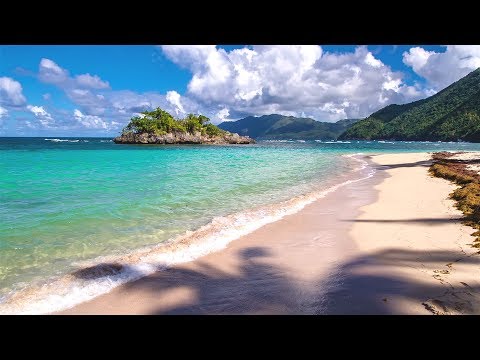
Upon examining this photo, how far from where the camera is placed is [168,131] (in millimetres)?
117562

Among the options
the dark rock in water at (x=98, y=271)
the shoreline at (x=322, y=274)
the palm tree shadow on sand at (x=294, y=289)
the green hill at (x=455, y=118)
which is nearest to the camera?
the palm tree shadow on sand at (x=294, y=289)

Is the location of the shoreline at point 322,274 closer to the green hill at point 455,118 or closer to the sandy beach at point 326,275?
the sandy beach at point 326,275

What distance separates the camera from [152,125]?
371ft

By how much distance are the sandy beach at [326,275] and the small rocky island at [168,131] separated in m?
109

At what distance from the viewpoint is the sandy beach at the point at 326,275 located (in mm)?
5059

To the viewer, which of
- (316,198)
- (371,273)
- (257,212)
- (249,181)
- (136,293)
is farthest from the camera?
(249,181)

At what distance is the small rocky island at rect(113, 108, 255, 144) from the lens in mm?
113062

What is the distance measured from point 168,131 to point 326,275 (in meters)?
117

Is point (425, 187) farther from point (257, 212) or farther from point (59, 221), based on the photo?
point (59, 221)
